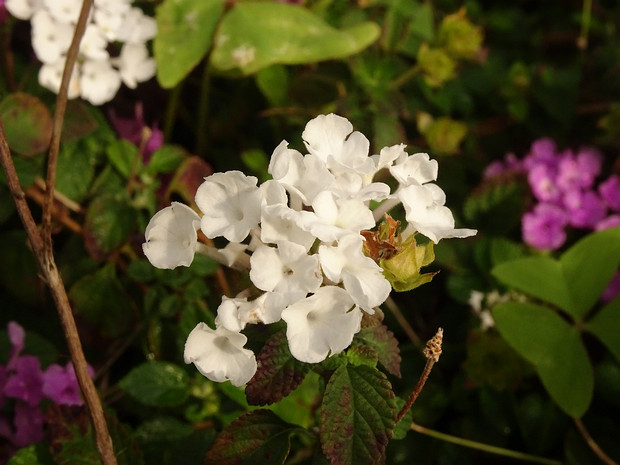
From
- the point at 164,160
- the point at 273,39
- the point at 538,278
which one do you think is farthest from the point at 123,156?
the point at 538,278

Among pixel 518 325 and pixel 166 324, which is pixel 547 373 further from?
pixel 166 324

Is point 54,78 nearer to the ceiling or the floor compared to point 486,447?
nearer to the ceiling

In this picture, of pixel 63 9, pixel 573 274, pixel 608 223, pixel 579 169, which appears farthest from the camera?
pixel 579 169

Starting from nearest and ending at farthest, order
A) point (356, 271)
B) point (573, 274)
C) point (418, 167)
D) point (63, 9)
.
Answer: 1. point (356, 271)
2. point (418, 167)
3. point (63, 9)
4. point (573, 274)

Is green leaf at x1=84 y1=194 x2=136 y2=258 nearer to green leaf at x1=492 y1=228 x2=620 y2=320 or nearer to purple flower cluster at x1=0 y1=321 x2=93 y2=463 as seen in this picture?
purple flower cluster at x1=0 y1=321 x2=93 y2=463

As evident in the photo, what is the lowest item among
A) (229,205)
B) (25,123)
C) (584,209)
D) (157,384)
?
(584,209)

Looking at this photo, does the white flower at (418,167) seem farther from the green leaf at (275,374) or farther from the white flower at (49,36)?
the white flower at (49,36)

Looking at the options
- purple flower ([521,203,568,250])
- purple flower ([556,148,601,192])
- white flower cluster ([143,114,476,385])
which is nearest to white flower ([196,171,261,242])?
white flower cluster ([143,114,476,385])

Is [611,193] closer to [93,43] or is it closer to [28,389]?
[93,43]
